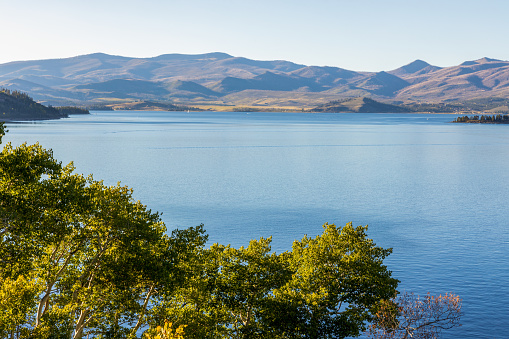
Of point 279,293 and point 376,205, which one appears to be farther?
point 376,205

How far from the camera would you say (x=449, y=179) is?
15725cm

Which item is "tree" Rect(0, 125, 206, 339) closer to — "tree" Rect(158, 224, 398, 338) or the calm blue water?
"tree" Rect(158, 224, 398, 338)

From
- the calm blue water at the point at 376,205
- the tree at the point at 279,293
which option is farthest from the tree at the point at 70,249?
the calm blue water at the point at 376,205

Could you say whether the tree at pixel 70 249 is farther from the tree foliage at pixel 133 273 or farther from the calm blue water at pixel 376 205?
the calm blue water at pixel 376 205

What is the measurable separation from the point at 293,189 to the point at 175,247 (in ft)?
315

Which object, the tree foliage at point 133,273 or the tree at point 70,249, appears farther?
the tree foliage at point 133,273

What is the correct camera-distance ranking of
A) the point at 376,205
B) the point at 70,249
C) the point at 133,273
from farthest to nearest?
the point at 376,205 < the point at 70,249 < the point at 133,273

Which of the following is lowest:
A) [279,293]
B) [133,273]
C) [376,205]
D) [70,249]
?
[376,205]

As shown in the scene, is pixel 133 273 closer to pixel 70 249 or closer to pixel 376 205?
pixel 70 249

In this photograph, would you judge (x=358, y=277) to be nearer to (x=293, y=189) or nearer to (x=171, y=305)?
(x=171, y=305)

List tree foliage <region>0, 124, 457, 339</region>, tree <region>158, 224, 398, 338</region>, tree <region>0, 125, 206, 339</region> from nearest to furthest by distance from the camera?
1. tree <region>0, 125, 206, 339</region>
2. tree foliage <region>0, 124, 457, 339</region>
3. tree <region>158, 224, 398, 338</region>

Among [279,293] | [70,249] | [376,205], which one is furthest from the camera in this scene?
[376,205]

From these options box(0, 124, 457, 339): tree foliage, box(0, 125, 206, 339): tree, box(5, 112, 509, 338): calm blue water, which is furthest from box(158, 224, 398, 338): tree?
box(5, 112, 509, 338): calm blue water

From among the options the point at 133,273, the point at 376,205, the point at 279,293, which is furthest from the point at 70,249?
the point at 376,205
